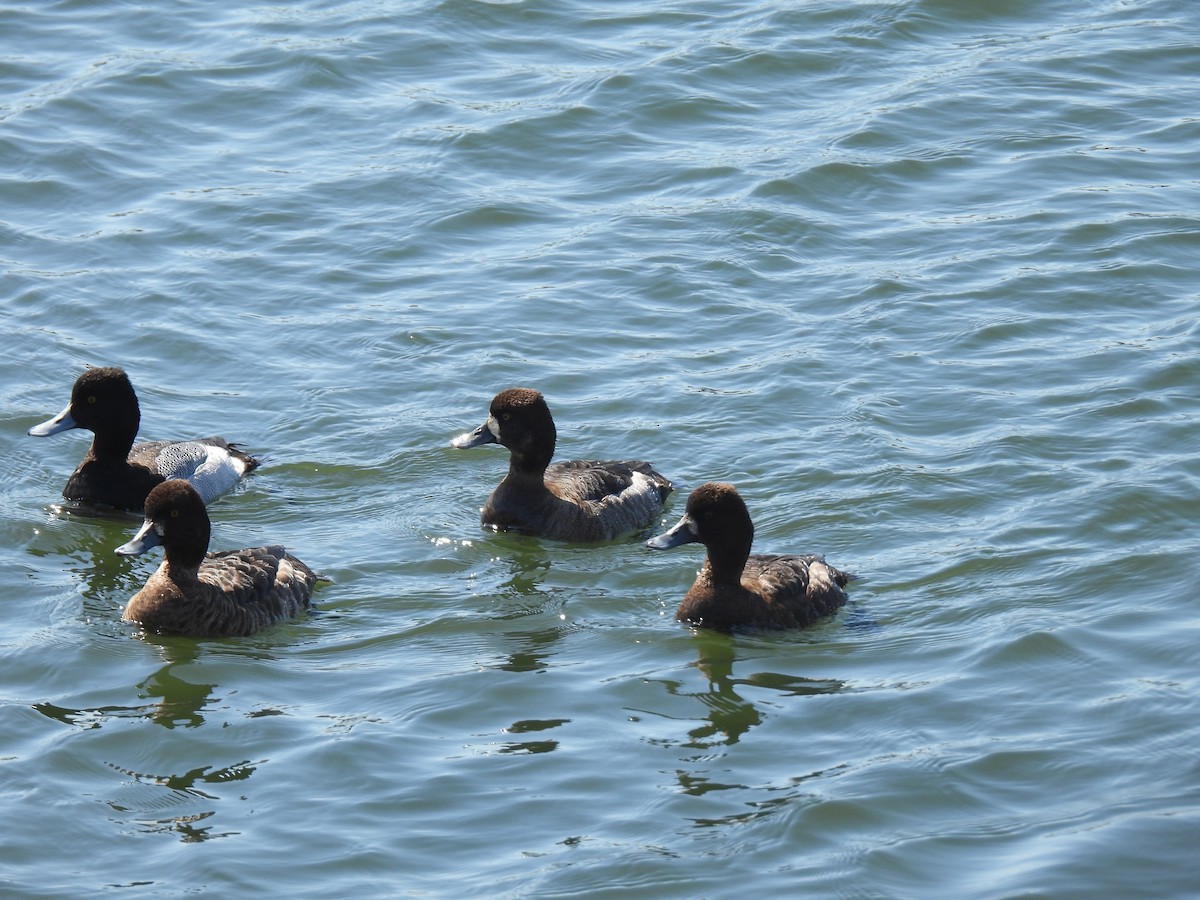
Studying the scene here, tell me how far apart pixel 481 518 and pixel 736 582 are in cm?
277

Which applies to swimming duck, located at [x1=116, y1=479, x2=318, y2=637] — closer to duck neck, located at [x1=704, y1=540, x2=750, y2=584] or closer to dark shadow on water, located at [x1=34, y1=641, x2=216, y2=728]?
dark shadow on water, located at [x1=34, y1=641, x2=216, y2=728]

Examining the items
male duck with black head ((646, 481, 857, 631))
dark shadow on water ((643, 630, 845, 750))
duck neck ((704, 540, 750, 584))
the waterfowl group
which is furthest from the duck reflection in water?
duck neck ((704, 540, 750, 584))

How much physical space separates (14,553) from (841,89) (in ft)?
39.4

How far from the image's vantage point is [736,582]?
11.9m

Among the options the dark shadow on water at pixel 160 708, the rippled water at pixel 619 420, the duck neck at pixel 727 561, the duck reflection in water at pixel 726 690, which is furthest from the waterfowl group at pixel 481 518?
the dark shadow on water at pixel 160 708

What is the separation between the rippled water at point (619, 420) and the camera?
9398 millimetres

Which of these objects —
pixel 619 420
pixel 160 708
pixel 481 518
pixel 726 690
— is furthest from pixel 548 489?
pixel 160 708

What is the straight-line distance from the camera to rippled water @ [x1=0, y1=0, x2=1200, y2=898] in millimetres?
9398

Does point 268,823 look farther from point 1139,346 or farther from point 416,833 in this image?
point 1139,346

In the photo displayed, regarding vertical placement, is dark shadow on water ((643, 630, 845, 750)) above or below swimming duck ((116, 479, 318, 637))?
below

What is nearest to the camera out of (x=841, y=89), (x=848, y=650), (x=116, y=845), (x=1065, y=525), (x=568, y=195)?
(x=116, y=845)

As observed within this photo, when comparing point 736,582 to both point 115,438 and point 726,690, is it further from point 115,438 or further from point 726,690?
point 115,438

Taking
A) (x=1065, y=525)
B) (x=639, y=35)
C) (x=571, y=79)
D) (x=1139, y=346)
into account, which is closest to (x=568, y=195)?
(x=571, y=79)

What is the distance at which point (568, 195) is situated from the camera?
19359 millimetres
